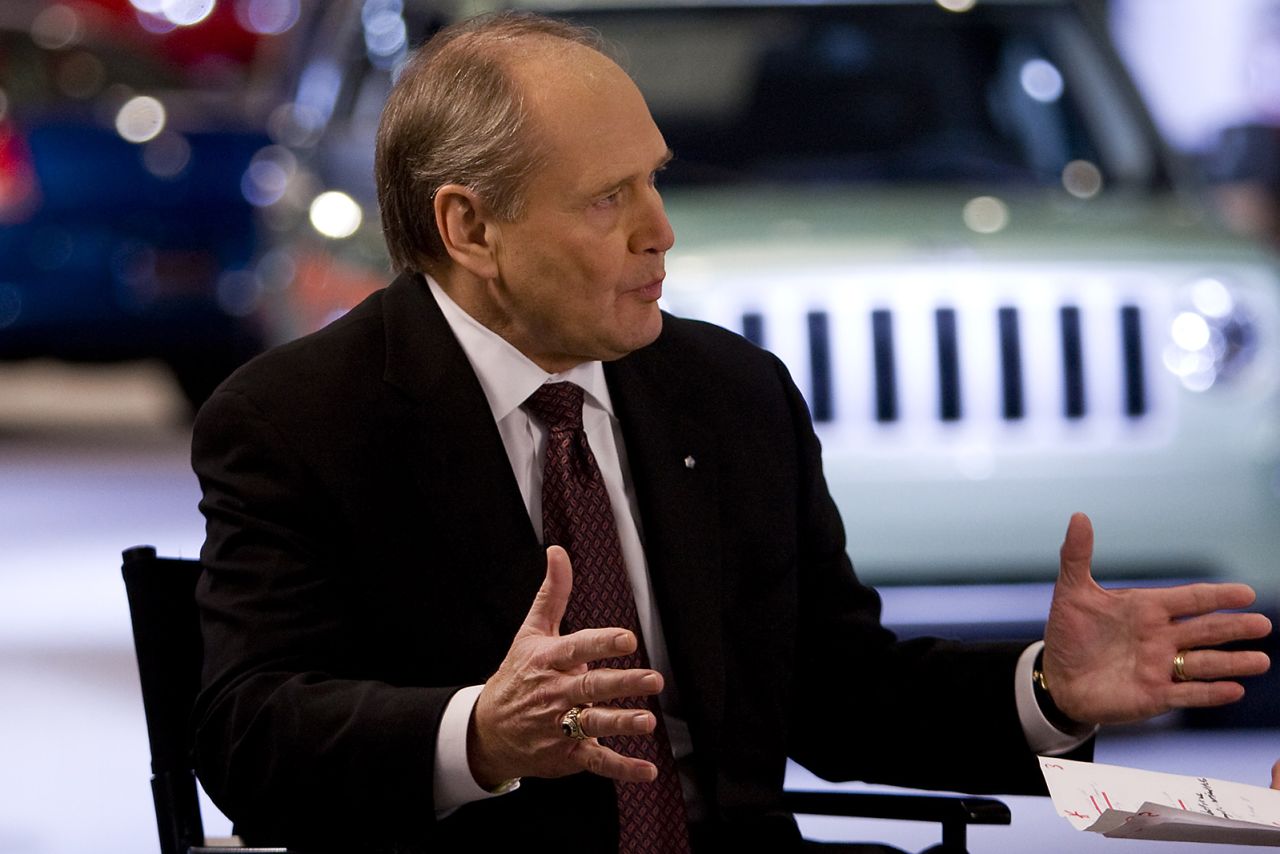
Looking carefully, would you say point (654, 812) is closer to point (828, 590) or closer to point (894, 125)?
point (828, 590)

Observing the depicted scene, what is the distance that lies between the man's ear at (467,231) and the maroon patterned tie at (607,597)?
0.73 ft

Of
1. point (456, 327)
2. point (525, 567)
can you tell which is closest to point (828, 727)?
point (525, 567)

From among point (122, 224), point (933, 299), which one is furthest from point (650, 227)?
point (122, 224)

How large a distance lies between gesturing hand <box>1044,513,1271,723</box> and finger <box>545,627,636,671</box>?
67 cm

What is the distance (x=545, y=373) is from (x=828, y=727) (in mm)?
608

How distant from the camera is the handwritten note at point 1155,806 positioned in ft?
6.73

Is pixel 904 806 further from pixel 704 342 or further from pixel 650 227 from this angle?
pixel 650 227

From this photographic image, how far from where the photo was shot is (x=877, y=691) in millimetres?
2646

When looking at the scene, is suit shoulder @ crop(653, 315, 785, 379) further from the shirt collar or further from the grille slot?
the grille slot

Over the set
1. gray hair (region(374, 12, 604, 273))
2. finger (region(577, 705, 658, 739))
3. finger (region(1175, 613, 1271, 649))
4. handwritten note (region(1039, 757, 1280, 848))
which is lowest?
handwritten note (region(1039, 757, 1280, 848))

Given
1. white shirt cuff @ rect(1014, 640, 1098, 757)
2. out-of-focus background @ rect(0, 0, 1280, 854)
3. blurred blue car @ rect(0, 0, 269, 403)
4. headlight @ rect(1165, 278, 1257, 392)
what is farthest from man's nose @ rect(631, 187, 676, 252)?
blurred blue car @ rect(0, 0, 269, 403)

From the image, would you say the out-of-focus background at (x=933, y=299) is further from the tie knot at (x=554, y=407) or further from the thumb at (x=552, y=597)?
the thumb at (x=552, y=597)

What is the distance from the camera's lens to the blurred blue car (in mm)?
8992

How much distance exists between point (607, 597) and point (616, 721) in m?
0.49
